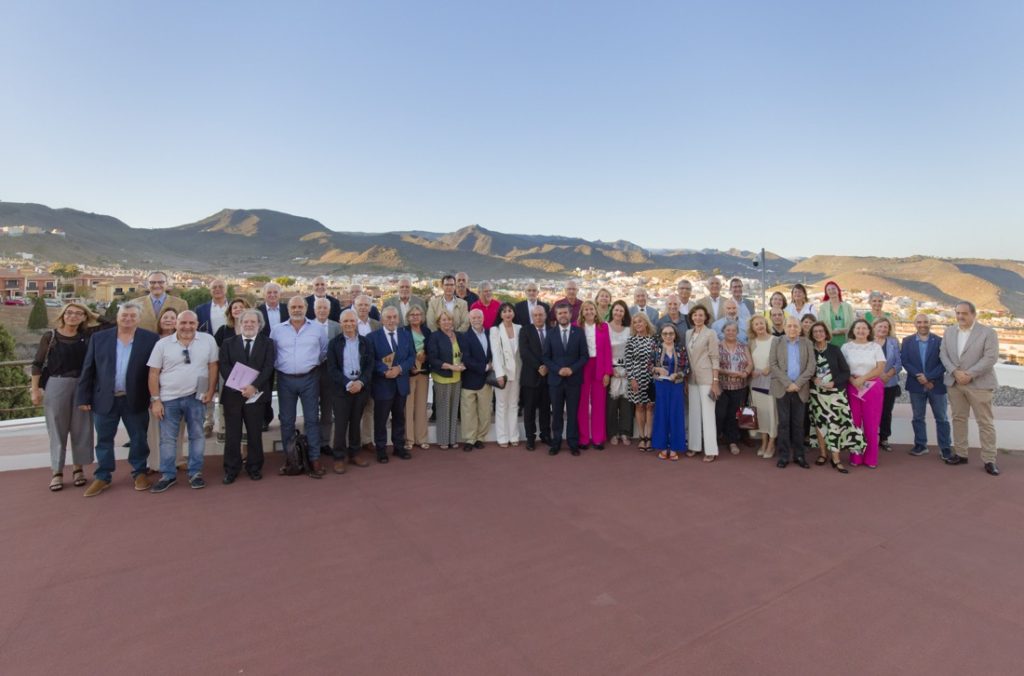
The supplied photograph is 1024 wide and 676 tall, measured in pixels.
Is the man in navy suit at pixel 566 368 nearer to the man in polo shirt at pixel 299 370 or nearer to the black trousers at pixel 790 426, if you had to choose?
the black trousers at pixel 790 426

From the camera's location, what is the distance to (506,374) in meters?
5.72

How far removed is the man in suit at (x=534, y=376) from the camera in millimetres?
5574

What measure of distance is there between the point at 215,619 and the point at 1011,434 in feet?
25.2

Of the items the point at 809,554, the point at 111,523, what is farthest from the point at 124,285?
the point at 809,554

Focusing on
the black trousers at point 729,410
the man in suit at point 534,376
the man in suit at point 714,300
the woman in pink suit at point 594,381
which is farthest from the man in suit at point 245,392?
the man in suit at point 714,300

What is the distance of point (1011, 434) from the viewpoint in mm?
5809

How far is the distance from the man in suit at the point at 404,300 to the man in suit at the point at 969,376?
5362 mm

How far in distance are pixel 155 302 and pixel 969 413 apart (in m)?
8.03

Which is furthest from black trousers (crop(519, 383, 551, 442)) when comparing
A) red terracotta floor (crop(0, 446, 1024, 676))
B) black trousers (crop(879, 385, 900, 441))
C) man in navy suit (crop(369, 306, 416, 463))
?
black trousers (crop(879, 385, 900, 441))

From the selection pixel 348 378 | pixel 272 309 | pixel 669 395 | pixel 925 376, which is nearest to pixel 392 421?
pixel 348 378

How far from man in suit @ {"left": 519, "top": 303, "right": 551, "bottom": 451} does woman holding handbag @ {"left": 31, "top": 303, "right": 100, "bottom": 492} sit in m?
3.92

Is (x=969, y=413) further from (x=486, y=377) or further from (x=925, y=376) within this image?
(x=486, y=377)

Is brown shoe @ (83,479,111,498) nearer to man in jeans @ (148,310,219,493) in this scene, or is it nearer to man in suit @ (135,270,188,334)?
man in jeans @ (148,310,219,493)

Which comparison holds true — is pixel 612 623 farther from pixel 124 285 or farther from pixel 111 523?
pixel 124 285
